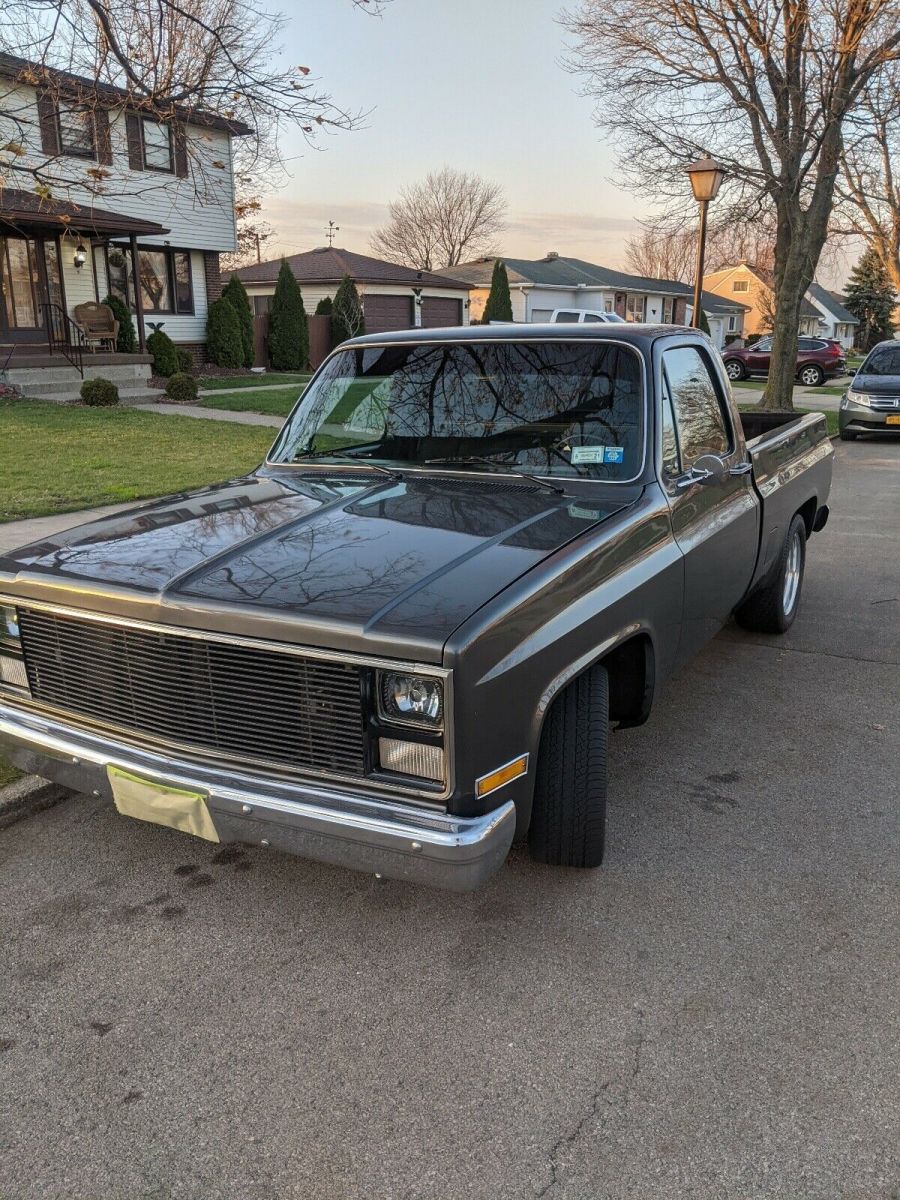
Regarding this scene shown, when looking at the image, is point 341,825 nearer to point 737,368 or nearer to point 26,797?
point 26,797

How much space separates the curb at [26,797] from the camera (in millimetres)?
3748

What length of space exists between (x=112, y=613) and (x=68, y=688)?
41 centimetres

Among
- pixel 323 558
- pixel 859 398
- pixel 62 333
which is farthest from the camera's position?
pixel 62 333

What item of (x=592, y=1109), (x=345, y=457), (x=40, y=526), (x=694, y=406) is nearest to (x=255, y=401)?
(x=40, y=526)

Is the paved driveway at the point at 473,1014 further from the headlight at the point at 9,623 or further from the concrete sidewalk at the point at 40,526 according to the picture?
the concrete sidewalk at the point at 40,526

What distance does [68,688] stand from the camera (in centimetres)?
313

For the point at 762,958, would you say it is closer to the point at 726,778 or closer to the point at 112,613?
the point at 726,778

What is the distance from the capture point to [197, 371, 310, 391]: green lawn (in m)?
22.7

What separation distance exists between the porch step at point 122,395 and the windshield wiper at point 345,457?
1434cm

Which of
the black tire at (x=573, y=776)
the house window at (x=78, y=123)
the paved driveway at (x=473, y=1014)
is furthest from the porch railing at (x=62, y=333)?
the black tire at (x=573, y=776)

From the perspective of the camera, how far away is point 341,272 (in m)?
36.4

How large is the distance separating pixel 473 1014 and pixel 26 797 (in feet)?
6.89

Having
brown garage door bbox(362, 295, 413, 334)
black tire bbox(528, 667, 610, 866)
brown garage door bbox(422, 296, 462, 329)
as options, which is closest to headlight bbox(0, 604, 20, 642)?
black tire bbox(528, 667, 610, 866)

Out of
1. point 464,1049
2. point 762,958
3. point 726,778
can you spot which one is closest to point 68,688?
point 464,1049
